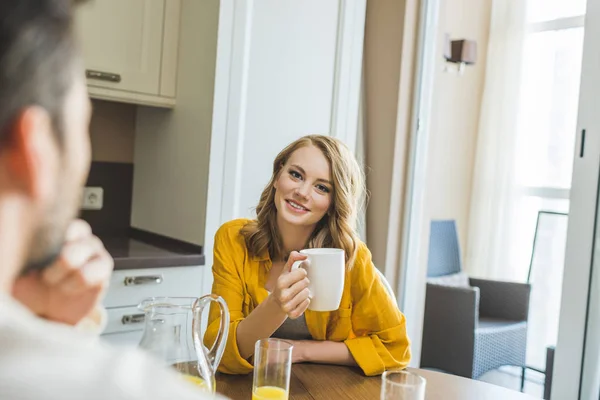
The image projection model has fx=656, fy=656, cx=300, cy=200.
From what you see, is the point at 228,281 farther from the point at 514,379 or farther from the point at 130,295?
the point at 514,379

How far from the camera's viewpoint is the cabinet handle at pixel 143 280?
213 cm

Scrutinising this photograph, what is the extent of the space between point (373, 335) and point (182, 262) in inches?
38.1

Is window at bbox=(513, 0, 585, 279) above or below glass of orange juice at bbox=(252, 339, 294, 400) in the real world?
above

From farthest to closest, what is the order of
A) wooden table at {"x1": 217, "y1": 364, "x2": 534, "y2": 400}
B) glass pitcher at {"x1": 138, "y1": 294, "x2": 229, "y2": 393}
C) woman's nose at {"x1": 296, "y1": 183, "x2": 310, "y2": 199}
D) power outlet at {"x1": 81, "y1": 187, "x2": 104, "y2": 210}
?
power outlet at {"x1": 81, "y1": 187, "x2": 104, "y2": 210} < woman's nose at {"x1": 296, "y1": 183, "x2": 310, "y2": 199} < wooden table at {"x1": 217, "y1": 364, "x2": 534, "y2": 400} < glass pitcher at {"x1": 138, "y1": 294, "x2": 229, "y2": 393}

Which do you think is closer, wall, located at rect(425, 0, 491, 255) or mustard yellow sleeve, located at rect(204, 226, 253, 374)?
mustard yellow sleeve, located at rect(204, 226, 253, 374)

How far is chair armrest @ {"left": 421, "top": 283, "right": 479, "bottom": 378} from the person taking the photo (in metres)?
3.36

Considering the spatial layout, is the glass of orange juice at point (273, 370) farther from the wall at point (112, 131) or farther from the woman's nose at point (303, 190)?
the wall at point (112, 131)

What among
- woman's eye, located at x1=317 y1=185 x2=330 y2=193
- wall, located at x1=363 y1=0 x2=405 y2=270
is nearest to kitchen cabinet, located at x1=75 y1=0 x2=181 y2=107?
wall, located at x1=363 y1=0 x2=405 y2=270

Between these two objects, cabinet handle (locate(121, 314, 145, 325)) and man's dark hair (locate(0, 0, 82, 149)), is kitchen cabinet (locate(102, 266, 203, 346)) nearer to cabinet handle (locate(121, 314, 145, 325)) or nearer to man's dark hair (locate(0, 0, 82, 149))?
cabinet handle (locate(121, 314, 145, 325))

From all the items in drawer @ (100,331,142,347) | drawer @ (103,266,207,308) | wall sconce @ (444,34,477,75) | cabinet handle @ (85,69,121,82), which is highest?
wall sconce @ (444,34,477,75)

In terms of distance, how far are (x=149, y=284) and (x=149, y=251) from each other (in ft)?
0.55

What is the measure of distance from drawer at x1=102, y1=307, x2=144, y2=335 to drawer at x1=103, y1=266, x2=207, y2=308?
0.02 m

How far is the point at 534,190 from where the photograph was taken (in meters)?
4.10

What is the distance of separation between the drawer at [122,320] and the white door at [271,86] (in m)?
0.29
